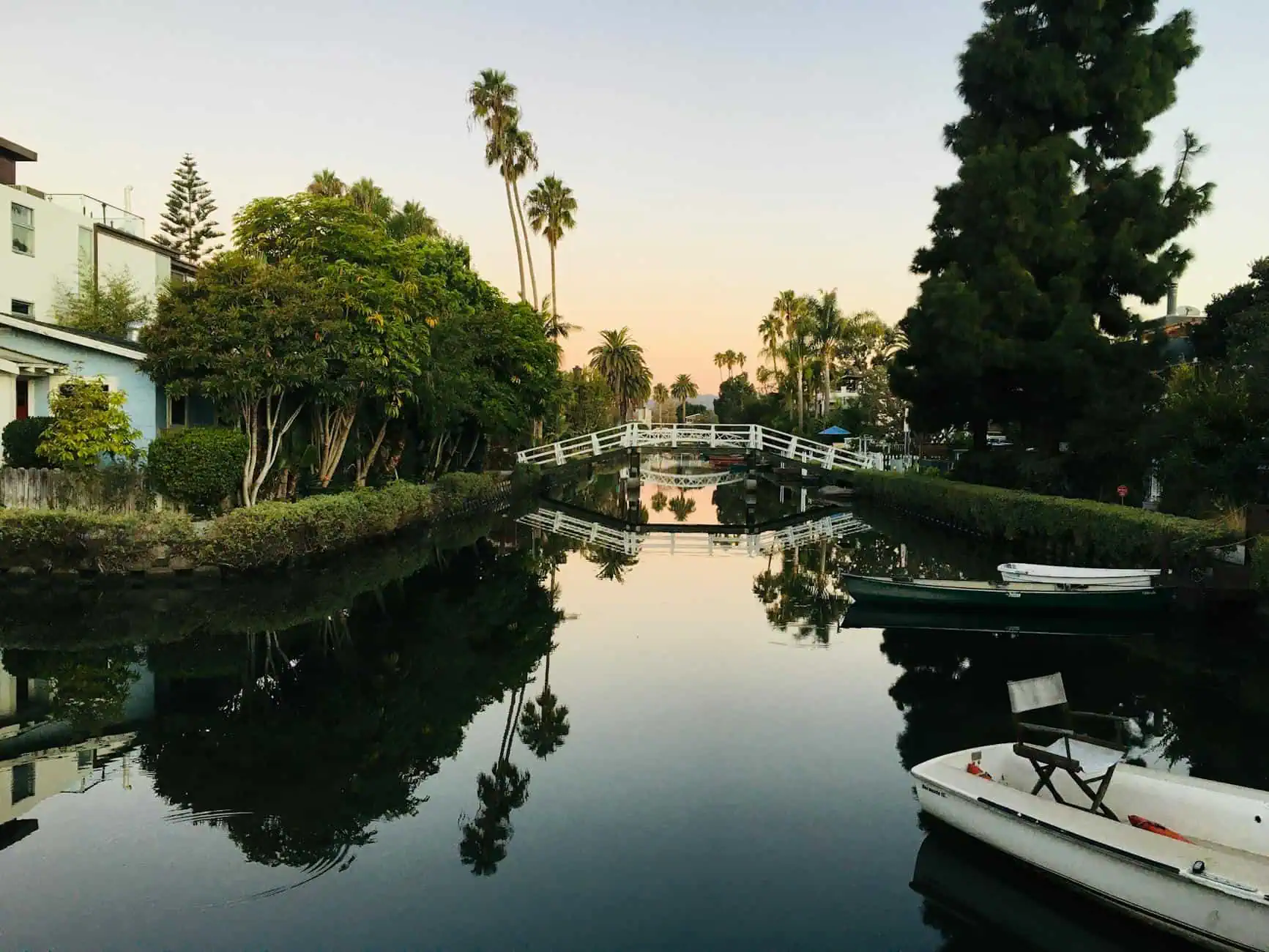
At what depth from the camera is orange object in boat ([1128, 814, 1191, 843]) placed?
21.7 feet

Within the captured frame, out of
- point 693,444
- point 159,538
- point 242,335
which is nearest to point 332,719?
point 159,538

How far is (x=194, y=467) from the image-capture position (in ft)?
69.6

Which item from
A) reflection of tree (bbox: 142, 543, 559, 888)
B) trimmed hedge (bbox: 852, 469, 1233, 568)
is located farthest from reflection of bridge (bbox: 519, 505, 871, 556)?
reflection of tree (bbox: 142, 543, 559, 888)

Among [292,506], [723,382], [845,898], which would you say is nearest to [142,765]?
[845,898]

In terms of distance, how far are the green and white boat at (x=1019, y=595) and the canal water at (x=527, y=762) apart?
51 centimetres

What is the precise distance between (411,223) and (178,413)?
20.9 metres

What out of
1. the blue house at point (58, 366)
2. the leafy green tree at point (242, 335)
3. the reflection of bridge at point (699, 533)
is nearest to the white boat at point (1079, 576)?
the reflection of bridge at point (699, 533)

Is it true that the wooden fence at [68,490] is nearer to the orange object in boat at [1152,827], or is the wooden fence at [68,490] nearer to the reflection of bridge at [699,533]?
the reflection of bridge at [699,533]

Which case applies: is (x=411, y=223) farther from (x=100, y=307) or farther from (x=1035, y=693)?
(x=1035, y=693)

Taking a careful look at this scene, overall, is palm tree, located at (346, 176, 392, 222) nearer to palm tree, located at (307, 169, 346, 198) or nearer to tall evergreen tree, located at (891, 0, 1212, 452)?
palm tree, located at (307, 169, 346, 198)

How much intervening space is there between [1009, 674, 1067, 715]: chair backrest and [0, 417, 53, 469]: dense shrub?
21797 millimetres

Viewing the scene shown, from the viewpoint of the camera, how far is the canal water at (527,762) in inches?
257

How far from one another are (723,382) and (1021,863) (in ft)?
418

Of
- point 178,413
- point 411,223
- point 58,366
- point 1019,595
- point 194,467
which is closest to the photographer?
point 1019,595
